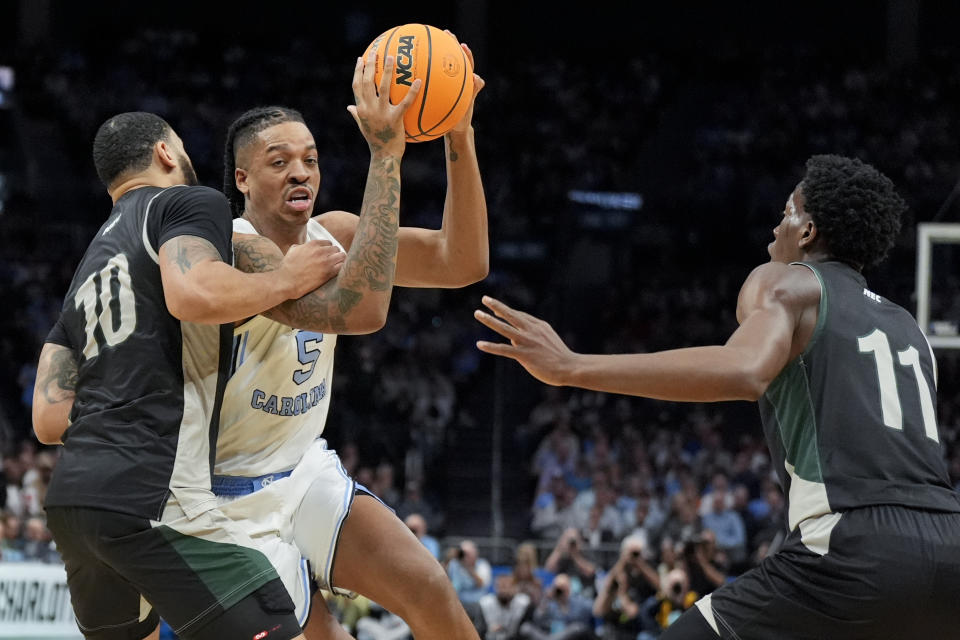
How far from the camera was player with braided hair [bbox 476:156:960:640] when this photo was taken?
10.0 ft

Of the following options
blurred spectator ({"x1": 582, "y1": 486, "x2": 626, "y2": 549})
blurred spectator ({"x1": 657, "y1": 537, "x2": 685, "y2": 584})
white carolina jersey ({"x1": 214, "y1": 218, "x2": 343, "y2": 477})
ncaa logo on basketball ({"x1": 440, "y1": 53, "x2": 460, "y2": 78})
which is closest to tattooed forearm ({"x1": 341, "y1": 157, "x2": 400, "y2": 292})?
ncaa logo on basketball ({"x1": 440, "y1": 53, "x2": 460, "y2": 78})

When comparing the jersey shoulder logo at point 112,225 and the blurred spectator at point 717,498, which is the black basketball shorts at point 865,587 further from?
the blurred spectator at point 717,498

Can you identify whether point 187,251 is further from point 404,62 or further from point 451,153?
point 451,153

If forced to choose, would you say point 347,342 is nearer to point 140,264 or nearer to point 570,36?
point 570,36

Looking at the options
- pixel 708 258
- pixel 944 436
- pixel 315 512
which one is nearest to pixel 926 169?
pixel 708 258

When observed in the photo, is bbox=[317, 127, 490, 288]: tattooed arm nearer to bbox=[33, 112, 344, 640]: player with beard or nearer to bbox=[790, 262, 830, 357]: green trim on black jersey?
bbox=[33, 112, 344, 640]: player with beard

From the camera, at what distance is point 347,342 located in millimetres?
15562

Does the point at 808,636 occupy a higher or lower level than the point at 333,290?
lower

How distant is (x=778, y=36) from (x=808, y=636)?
1911 cm

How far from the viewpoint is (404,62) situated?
377 cm

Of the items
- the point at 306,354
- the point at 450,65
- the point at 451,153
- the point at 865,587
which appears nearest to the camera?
the point at 865,587

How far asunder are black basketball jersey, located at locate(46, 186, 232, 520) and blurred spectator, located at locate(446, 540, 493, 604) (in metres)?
6.68

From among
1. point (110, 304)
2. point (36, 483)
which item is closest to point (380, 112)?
point (110, 304)

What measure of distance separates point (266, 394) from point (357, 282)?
757 millimetres
